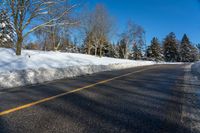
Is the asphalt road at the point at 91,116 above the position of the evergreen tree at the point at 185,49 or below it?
below

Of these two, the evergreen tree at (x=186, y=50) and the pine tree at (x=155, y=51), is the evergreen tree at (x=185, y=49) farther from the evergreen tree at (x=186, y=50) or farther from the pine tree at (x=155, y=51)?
the pine tree at (x=155, y=51)

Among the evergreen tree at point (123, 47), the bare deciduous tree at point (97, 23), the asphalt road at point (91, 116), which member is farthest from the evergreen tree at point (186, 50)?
the asphalt road at point (91, 116)

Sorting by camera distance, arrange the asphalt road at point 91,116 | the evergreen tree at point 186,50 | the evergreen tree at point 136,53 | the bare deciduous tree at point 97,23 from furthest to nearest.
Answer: the evergreen tree at point 186,50 < the evergreen tree at point 136,53 < the bare deciduous tree at point 97,23 < the asphalt road at point 91,116

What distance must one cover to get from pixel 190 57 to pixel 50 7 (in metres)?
73.2

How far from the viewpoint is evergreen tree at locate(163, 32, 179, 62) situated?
76.5m

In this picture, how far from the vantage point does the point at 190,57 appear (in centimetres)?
7969

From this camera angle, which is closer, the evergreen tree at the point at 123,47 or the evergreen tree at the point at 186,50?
the evergreen tree at the point at 123,47

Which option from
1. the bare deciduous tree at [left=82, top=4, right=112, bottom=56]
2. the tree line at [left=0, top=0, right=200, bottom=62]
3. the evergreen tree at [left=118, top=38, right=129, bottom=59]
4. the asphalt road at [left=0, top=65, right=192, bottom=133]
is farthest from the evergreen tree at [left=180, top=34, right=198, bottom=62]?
the asphalt road at [left=0, top=65, right=192, bottom=133]

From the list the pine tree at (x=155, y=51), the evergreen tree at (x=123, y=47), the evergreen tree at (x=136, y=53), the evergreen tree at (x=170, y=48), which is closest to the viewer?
the evergreen tree at (x=123, y=47)

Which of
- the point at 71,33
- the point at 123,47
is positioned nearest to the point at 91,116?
the point at 71,33

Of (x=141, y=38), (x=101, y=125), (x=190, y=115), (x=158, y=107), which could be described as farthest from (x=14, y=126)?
Result: (x=141, y=38)

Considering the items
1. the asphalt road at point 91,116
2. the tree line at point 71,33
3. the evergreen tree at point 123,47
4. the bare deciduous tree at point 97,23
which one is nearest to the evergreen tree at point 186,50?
the tree line at point 71,33

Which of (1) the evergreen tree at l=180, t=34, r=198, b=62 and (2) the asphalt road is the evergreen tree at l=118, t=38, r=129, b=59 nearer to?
(1) the evergreen tree at l=180, t=34, r=198, b=62

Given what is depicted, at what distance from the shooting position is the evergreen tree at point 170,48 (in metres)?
76.5
